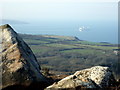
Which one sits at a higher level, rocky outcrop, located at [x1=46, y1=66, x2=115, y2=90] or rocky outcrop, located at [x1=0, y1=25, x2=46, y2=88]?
rocky outcrop, located at [x1=0, y1=25, x2=46, y2=88]

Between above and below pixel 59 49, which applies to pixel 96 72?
above

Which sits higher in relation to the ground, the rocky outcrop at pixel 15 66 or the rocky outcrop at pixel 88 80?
the rocky outcrop at pixel 15 66

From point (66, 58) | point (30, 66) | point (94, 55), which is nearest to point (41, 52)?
point (66, 58)

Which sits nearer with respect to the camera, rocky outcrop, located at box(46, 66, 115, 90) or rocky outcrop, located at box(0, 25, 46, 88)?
rocky outcrop, located at box(46, 66, 115, 90)

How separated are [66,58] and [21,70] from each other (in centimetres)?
14441

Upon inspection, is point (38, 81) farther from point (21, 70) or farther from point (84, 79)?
point (84, 79)

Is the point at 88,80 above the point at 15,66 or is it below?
below

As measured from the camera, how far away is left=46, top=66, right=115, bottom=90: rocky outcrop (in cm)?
1165

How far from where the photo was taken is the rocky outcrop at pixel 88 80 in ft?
38.2

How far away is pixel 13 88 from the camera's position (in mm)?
12883

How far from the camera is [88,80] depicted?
40.5 feet

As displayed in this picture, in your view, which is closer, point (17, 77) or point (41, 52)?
point (17, 77)

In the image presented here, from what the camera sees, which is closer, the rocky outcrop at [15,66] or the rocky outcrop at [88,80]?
the rocky outcrop at [88,80]

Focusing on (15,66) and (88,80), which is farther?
(15,66)
